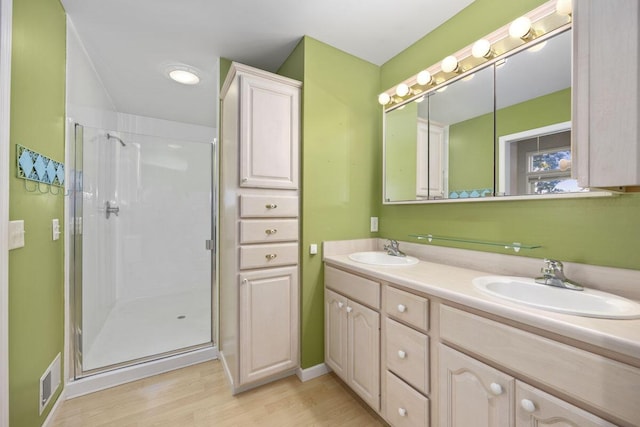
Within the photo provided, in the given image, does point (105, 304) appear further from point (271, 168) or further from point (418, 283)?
point (418, 283)

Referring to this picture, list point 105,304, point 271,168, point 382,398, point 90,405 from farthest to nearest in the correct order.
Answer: point 105,304, point 271,168, point 90,405, point 382,398

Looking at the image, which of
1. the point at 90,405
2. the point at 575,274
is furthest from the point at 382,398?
the point at 90,405

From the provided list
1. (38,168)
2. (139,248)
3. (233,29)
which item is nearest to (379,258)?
(233,29)

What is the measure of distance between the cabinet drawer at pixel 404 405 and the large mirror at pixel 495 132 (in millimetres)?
1078

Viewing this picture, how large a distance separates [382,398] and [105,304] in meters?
2.84

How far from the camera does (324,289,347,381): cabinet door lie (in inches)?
64.6

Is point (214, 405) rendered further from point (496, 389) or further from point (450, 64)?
point (450, 64)

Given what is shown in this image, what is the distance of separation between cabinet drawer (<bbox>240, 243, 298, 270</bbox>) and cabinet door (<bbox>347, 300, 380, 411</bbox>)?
51 cm

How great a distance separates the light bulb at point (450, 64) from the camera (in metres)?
1.51

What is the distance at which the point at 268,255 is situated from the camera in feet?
5.55

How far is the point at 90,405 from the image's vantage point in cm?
156

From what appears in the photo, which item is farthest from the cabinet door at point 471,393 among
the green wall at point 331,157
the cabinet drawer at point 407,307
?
the green wall at point 331,157

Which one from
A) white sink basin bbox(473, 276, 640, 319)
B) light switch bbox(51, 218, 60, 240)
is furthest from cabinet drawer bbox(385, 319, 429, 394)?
light switch bbox(51, 218, 60, 240)

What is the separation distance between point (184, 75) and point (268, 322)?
232 cm
